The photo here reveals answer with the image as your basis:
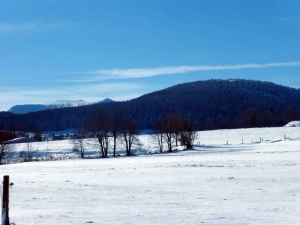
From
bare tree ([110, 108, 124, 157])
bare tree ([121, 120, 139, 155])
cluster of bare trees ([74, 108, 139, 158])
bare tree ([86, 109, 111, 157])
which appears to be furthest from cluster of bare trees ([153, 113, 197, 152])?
bare tree ([86, 109, 111, 157])

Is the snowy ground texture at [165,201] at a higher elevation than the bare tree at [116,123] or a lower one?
lower

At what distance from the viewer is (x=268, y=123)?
502ft

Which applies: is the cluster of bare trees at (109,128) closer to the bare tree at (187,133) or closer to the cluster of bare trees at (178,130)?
the cluster of bare trees at (178,130)

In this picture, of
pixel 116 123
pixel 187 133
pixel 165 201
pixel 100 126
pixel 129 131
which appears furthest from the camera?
pixel 187 133

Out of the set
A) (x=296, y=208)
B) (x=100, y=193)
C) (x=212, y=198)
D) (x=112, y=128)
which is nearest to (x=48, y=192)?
(x=100, y=193)

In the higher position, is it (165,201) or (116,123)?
(116,123)

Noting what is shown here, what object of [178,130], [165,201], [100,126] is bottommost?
[165,201]

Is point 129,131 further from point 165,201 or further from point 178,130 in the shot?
point 165,201

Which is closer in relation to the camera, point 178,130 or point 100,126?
point 100,126

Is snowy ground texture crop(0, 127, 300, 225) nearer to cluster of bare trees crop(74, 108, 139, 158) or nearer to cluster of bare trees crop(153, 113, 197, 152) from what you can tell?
cluster of bare trees crop(74, 108, 139, 158)

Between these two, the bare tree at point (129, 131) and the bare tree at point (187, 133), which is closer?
the bare tree at point (129, 131)

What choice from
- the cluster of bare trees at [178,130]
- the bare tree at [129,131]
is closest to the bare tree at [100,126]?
the bare tree at [129,131]

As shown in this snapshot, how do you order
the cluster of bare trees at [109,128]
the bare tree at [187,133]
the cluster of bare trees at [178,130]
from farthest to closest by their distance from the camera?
1. the cluster of bare trees at [178,130]
2. the bare tree at [187,133]
3. the cluster of bare trees at [109,128]

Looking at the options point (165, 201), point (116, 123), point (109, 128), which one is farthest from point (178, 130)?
point (165, 201)
